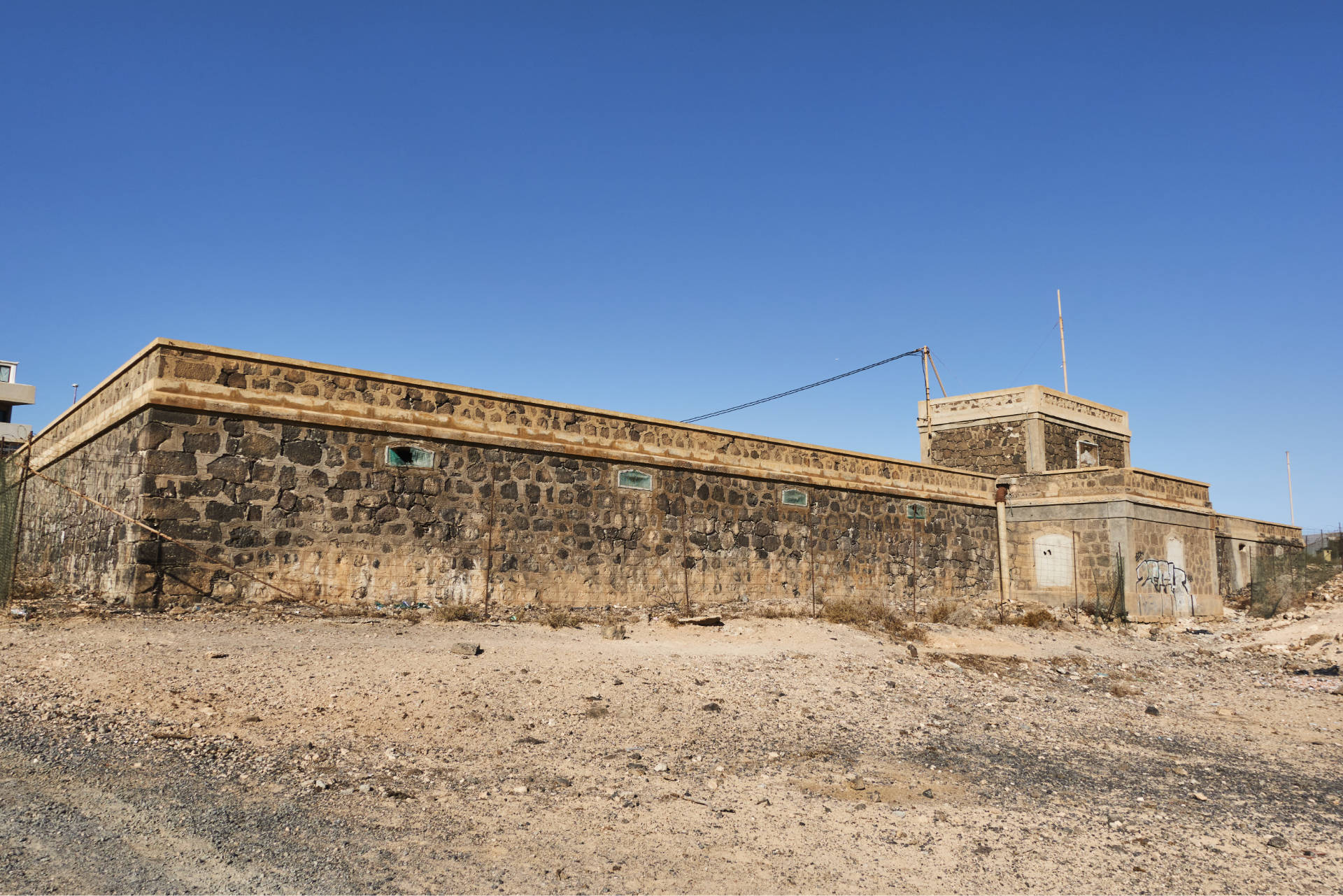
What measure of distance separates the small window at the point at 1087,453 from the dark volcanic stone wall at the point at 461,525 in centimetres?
1010

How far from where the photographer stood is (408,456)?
38.1 feet

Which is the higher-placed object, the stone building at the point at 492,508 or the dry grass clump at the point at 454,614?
the stone building at the point at 492,508

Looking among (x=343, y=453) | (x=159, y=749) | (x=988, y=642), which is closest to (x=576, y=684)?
(x=159, y=749)

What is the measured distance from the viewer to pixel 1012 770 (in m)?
6.27

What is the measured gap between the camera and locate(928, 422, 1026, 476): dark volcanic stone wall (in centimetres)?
2270

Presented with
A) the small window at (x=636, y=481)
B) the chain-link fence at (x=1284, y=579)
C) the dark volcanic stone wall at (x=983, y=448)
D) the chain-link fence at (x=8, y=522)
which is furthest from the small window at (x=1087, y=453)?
the chain-link fence at (x=8, y=522)

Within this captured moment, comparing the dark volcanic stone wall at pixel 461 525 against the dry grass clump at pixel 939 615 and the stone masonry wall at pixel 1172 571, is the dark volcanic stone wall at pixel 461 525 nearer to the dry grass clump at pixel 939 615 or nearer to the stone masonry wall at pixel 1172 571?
the dry grass clump at pixel 939 615

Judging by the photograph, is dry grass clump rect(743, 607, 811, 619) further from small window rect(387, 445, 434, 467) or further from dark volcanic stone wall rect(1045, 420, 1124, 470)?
dark volcanic stone wall rect(1045, 420, 1124, 470)

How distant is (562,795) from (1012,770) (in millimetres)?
3315

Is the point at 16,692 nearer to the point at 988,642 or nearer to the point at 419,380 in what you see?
the point at 419,380

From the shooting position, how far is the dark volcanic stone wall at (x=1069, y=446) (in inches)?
900

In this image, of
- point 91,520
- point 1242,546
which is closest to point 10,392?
point 91,520

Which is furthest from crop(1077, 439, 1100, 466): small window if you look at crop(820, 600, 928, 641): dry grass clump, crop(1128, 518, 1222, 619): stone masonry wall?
crop(820, 600, 928, 641): dry grass clump

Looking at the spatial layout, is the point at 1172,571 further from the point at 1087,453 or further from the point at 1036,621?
the point at 1036,621
